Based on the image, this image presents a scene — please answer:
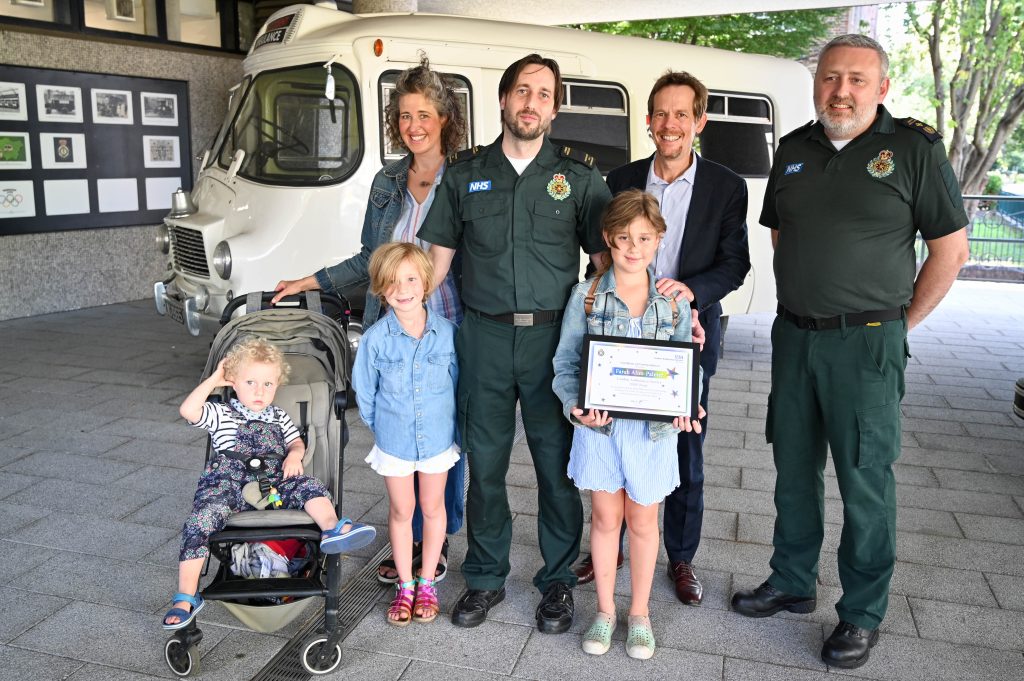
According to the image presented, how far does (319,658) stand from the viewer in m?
3.38

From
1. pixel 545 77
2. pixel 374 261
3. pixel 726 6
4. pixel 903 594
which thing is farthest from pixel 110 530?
pixel 726 6

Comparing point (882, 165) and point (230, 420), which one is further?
point (230, 420)

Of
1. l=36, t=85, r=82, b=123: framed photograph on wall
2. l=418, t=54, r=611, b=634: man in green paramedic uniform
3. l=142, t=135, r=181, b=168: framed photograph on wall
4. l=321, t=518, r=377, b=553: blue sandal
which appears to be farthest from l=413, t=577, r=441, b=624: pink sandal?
l=142, t=135, r=181, b=168: framed photograph on wall

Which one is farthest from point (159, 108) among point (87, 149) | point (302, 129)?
point (302, 129)

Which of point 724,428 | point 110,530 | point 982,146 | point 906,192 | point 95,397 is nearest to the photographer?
point 906,192

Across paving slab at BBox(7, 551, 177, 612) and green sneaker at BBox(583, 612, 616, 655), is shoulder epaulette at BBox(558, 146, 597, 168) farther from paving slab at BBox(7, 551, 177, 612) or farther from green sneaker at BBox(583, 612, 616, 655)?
paving slab at BBox(7, 551, 177, 612)

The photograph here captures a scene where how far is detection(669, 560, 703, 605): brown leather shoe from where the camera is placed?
391 cm

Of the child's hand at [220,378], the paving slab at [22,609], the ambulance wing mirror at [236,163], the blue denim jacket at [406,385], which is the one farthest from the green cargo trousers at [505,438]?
the ambulance wing mirror at [236,163]

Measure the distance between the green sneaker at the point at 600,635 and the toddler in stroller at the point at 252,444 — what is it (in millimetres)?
929

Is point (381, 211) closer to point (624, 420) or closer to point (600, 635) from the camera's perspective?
point (624, 420)

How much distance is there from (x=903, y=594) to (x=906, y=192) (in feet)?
5.97

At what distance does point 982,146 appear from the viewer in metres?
18.7

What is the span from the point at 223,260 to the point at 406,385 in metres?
3.47

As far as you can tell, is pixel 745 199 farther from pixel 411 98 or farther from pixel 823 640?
pixel 823 640
